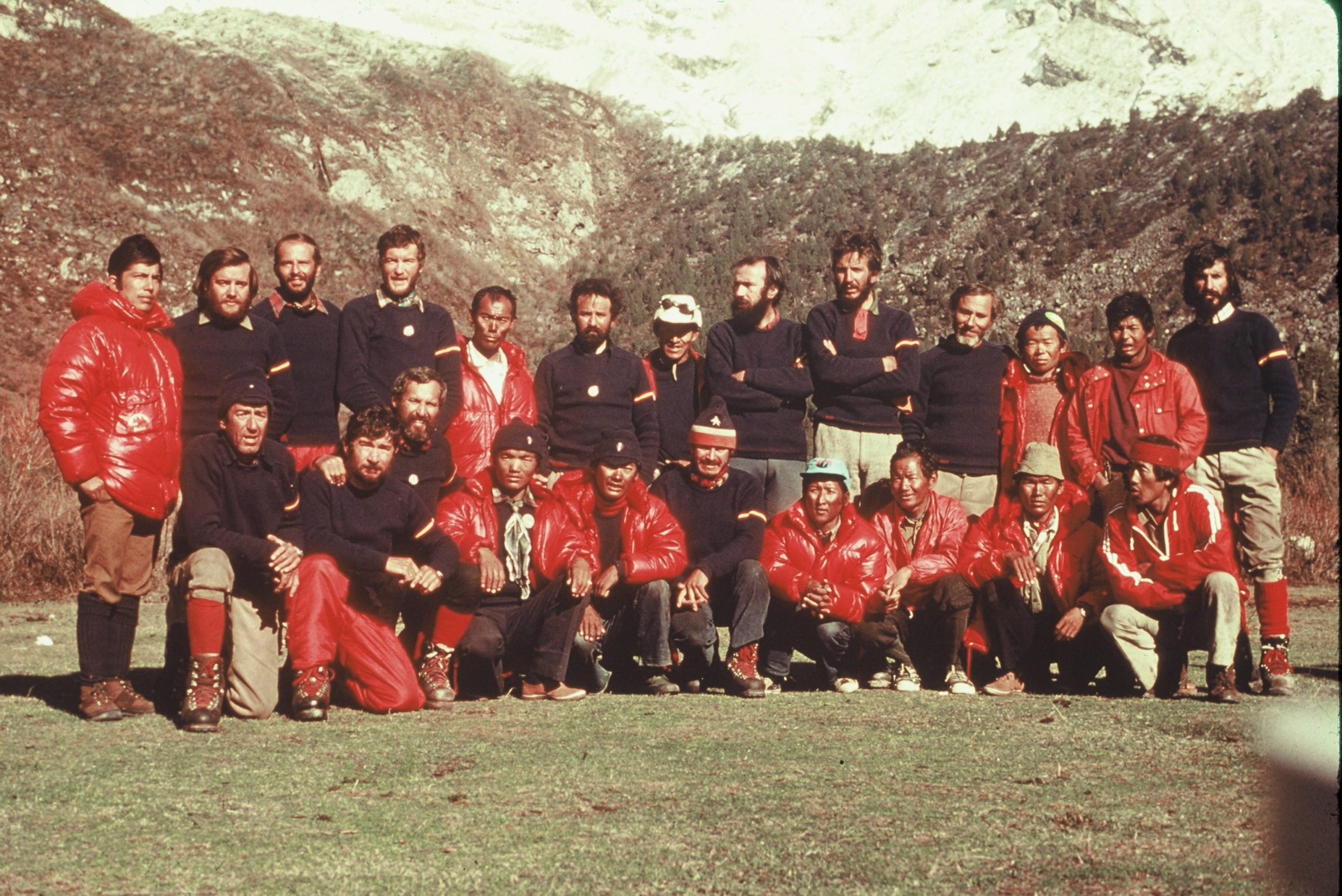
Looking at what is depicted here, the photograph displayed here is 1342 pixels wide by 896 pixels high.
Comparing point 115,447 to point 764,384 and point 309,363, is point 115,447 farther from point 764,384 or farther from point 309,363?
point 764,384

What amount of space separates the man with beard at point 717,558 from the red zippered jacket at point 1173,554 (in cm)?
169

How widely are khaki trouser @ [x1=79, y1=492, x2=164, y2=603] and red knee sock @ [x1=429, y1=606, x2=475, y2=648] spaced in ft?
4.20

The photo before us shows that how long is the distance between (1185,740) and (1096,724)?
0.44 meters

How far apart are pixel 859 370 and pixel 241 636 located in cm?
350

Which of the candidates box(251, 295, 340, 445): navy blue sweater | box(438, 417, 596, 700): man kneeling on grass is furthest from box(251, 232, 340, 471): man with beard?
box(438, 417, 596, 700): man kneeling on grass

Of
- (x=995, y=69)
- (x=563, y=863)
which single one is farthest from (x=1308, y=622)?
(x=995, y=69)

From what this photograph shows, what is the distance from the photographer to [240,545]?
18.6 feet

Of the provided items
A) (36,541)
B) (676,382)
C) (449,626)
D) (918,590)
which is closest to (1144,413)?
(918,590)

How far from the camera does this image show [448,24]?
69125 mm

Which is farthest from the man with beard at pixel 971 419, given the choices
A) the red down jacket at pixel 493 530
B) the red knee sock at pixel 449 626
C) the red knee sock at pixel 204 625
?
the red knee sock at pixel 204 625

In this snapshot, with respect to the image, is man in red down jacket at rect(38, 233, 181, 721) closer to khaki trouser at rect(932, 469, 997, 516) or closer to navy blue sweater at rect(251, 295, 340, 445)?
navy blue sweater at rect(251, 295, 340, 445)

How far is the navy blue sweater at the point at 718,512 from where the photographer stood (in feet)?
22.4

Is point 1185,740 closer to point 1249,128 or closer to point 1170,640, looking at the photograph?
point 1170,640

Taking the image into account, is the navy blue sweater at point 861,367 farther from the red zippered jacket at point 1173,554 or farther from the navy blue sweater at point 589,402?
the red zippered jacket at point 1173,554
